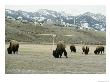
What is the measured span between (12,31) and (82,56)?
Answer: 126 cm

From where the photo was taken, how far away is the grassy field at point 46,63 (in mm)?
7629

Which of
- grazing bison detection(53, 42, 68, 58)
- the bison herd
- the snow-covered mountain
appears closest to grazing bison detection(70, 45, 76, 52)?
the bison herd

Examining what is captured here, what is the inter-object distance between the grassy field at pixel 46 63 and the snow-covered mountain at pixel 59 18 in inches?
16.2

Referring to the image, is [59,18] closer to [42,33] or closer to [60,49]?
[42,33]

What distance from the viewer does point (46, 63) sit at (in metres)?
7.66

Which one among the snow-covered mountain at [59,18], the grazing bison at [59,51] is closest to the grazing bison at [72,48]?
the grazing bison at [59,51]

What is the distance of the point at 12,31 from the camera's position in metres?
7.66

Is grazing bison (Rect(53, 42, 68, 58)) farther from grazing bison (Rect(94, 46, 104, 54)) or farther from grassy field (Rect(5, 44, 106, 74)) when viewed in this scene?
grazing bison (Rect(94, 46, 104, 54))

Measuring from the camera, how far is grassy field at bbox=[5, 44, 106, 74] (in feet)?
25.0

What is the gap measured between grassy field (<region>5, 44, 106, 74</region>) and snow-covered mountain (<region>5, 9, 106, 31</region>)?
412 millimetres
